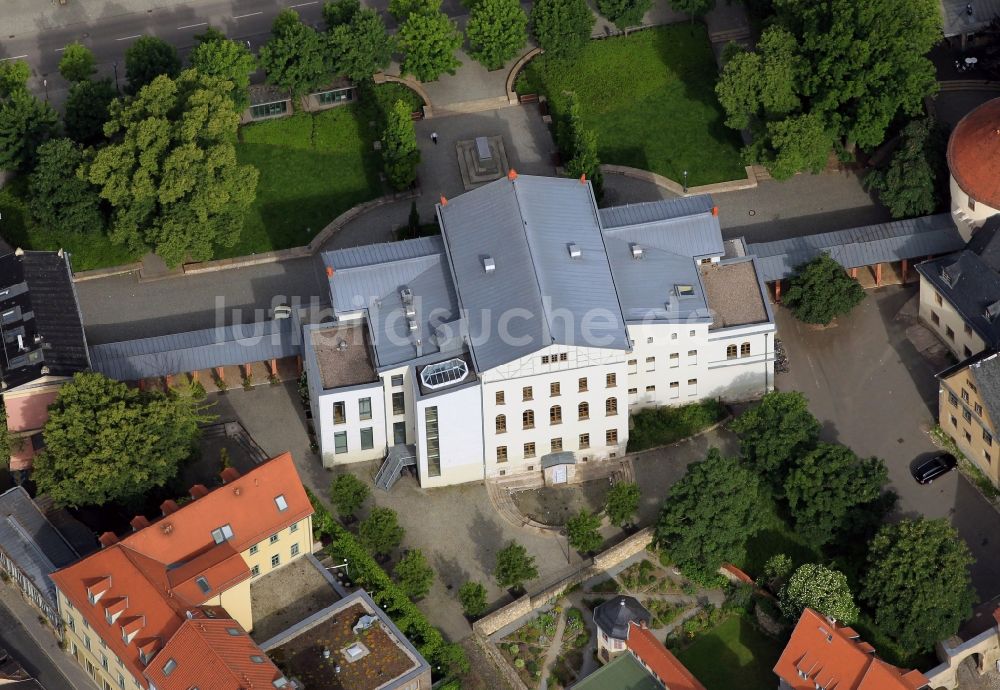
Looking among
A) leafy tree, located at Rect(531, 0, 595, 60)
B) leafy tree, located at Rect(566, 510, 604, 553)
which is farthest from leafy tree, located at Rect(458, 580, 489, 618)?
leafy tree, located at Rect(531, 0, 595, 60)

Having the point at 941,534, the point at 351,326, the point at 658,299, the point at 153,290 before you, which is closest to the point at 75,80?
the point at 153,290

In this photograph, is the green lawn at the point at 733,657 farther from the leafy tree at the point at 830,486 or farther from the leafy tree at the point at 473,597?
the leafy tree at the point at 473,597

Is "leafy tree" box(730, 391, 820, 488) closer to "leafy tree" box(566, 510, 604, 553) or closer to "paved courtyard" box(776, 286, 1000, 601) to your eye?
"paved courtyard" box(776, 286, 1000, 601)

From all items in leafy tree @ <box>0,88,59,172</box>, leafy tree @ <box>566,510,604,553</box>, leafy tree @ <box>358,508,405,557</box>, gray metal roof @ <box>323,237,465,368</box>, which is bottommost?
leafy tree @ <box>566,510,604,553</box>

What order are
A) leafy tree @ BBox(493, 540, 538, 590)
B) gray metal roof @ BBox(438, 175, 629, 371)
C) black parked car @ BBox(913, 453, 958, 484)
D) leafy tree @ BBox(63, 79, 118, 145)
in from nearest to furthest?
leafy tree @ BBox(493, 540, 538, 590)
gray metal roof @ BBox(438, 175, 629, 371)
black parked car @ BBox(913, 453, 958, 484)
leafy tree @ BBox(63, 79, 118, 145)

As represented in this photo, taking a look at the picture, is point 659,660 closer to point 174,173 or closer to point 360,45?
point 174,173

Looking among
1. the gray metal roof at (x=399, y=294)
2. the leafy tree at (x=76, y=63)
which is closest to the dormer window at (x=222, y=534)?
the gray metal roof at (x=399, y=294)

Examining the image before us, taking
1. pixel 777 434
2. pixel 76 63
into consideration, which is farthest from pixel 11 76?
pixel 777 434

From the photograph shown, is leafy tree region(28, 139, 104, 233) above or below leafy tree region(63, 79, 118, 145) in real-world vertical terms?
below
